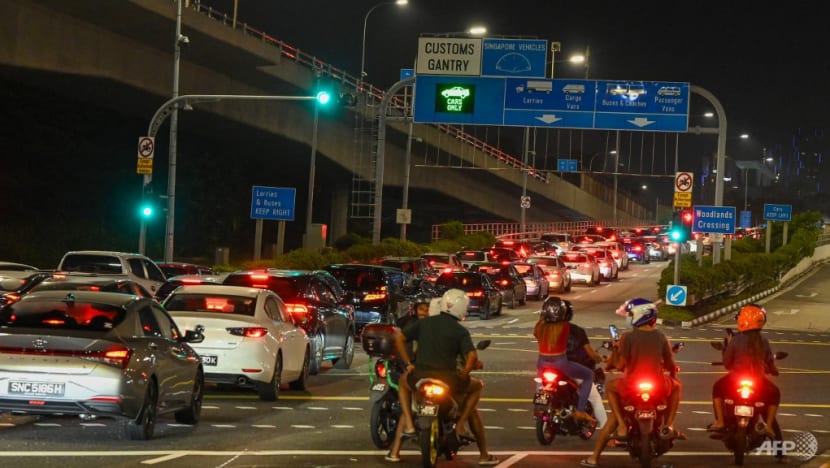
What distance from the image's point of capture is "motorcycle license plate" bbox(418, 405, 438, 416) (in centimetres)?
1130

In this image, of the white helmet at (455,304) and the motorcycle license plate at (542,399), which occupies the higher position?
the white helmet at (455,304)

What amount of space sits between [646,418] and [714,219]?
29881 millimetres

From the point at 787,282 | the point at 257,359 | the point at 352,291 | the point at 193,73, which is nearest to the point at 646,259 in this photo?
the point at 787,282

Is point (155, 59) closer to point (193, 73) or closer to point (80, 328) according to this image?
point (193, 73)

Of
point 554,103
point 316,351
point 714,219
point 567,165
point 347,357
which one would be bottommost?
point 347,357

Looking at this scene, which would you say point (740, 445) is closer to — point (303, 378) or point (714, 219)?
point (303, 378)

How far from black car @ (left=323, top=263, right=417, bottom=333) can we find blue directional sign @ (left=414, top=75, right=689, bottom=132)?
15.1 metres

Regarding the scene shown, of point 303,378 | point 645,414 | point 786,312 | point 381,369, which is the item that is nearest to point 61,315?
point 381,369

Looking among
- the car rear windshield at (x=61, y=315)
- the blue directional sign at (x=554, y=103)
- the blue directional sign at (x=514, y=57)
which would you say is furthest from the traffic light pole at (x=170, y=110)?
the car rear windshield at (x=61, y=315)

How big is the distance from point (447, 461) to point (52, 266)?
116 feet

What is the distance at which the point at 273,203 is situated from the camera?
41.9 metres

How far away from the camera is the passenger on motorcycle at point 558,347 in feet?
44.9

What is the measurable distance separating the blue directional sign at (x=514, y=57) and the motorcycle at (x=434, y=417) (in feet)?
107

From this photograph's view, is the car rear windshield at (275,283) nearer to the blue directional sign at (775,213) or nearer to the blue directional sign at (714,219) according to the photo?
the blue directional sign at (714,219)
